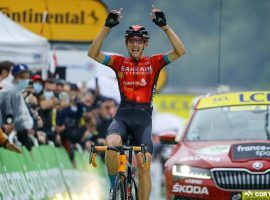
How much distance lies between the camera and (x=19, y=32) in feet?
57.0

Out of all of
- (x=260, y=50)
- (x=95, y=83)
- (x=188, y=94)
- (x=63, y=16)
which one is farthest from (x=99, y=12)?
(x=260, y=50)

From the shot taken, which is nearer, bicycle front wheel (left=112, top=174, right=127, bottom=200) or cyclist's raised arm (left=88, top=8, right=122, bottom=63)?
bicycle front wheel (left=112, top=174, right=127, bottom=200)

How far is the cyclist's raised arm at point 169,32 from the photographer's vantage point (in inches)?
513

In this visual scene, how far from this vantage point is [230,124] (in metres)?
15.4

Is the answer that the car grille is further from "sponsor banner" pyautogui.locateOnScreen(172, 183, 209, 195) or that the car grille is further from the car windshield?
the car windshield

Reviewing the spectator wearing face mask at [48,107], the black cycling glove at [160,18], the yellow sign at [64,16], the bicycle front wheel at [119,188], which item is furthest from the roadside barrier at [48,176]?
the yellow sign at [64,16]

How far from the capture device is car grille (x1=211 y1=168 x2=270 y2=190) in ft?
46.4

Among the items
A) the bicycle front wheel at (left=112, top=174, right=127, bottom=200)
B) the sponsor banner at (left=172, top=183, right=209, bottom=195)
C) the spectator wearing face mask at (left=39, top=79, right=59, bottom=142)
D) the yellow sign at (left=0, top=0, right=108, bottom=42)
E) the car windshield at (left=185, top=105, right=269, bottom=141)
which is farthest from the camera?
the yellow sign at (left=0, top=0, right=108, bottom=42)

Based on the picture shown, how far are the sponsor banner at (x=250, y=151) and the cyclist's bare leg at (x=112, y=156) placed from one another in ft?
7.05

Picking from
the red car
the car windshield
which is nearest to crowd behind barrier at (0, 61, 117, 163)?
the red car

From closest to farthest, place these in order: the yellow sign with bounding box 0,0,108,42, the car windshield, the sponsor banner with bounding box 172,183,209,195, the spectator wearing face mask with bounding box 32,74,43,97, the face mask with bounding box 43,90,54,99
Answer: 1. the sponsor banner with bounding box 172,183,209,195
2. the car windshield
3. the spectator wearing face mask with bounding box 32,74,43,97
4. the face mask with bounding box 43,90,54,99
5. the yellow sign with bounding box 0,0,108,42

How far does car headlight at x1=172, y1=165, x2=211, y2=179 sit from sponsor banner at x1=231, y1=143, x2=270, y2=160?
40 centimetres

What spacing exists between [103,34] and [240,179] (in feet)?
8.49

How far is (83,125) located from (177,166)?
7.45 m
